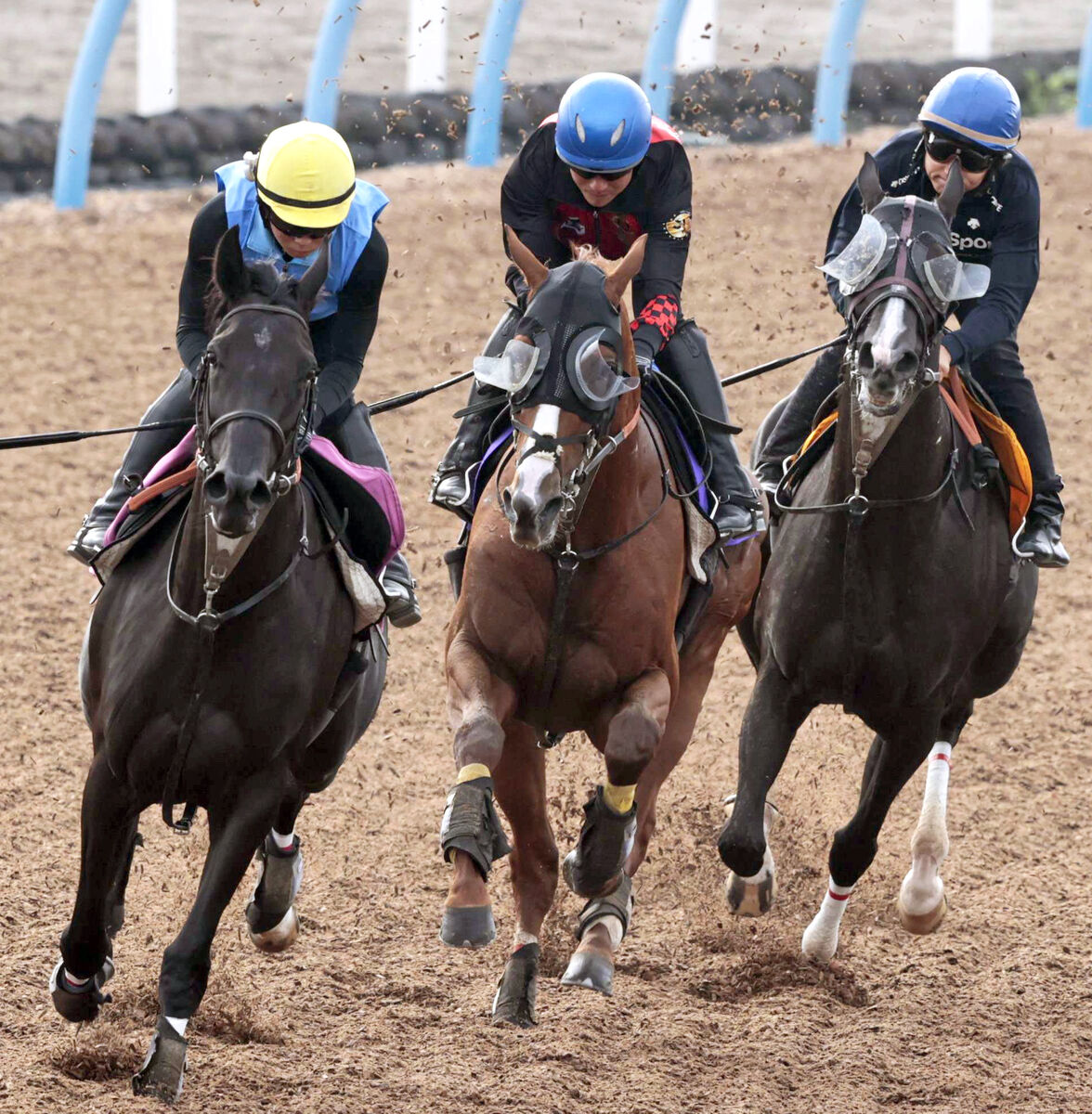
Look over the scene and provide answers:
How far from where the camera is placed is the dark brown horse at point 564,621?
5039 millimetres

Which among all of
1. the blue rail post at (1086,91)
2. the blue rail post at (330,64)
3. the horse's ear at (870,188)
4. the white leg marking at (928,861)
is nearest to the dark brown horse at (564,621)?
the horse's ear at (870,188)

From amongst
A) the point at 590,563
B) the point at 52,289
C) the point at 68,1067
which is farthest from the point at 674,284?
the point at 52,289

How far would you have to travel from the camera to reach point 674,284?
19.8 feet

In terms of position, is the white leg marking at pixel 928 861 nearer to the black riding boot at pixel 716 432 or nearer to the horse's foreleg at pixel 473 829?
the black riding boot at pixel 716 432

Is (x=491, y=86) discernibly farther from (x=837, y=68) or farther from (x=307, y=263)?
(x=307, y=263)

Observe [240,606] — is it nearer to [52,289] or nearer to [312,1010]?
[312,1010]

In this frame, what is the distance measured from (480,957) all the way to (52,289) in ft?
25.2

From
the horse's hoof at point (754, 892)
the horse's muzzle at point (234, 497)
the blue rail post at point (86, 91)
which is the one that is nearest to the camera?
the horse's muzzle at point (234, 497)

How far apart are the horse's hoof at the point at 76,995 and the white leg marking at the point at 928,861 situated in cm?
306

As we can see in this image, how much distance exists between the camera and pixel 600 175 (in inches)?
231

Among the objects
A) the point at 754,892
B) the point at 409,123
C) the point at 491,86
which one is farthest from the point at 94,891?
the point at 409,123

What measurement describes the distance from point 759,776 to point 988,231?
2.11 metres

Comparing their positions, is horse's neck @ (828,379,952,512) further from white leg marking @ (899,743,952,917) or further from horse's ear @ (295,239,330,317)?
horse's ear @ (295,239,330,317)

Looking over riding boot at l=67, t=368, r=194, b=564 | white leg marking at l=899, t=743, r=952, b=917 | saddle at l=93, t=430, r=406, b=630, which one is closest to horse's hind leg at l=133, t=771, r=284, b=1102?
saddle at l=93, t=430, r=406, b=630
